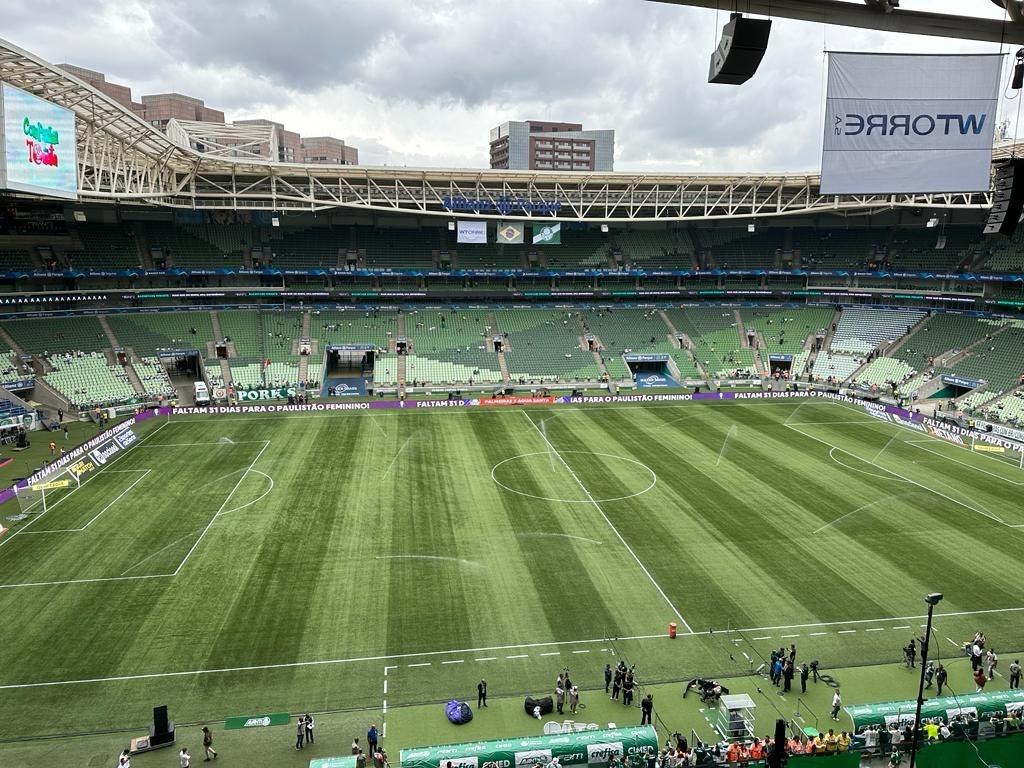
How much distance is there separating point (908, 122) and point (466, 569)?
2007 centimetres

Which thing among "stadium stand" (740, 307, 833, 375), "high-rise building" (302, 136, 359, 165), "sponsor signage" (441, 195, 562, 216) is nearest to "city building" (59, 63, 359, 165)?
"high-rise building" (302, 136, 359, 165)

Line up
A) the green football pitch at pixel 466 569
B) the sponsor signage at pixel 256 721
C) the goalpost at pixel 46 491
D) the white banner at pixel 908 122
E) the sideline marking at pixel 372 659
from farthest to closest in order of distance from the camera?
1. the goalpost at pixel 46 491
2. the green football pitch at pixel 466 569
3. the sideline marking at pixel 372 659
4. the sponsor signage at pixel 256 721
5. the white banner at pixel 908 122

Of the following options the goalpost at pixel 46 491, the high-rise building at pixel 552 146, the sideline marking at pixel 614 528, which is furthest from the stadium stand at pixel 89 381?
the high-rise building at pixel 552 146

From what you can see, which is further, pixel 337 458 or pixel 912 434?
pixel 912 434

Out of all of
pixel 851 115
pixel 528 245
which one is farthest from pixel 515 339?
pixel 851 115

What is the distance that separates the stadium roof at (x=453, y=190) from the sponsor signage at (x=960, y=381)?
13.8m

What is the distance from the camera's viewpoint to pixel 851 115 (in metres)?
14.8

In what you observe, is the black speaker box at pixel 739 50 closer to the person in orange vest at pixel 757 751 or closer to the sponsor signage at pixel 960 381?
the person in orange vest at pixel 757 751

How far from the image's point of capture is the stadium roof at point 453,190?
2176 inches

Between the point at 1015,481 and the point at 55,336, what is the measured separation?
68042mm

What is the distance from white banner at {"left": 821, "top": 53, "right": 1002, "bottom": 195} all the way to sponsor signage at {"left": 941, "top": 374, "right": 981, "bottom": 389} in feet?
Answer: 156

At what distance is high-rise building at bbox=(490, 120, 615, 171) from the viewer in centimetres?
15988

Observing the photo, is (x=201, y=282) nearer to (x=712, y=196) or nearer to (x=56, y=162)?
(x=56, y=162)

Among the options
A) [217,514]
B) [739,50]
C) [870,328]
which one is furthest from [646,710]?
[870,328]
